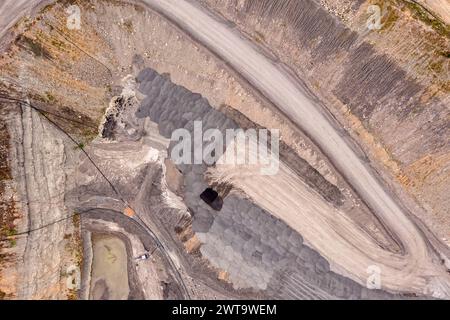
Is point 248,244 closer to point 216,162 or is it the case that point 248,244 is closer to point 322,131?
point 216,162

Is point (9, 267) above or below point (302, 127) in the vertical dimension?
below

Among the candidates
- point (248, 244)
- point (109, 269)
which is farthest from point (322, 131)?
point (109, 269)

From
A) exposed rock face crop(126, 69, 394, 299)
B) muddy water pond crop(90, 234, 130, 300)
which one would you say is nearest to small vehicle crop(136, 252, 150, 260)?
muddy water pond crop(90, 234, 130, 300)

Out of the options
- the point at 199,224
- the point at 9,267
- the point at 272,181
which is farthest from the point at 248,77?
the point at 9,267

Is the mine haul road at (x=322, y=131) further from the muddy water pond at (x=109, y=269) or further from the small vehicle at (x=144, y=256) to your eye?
the muddy water pond at (x=109, y=269)

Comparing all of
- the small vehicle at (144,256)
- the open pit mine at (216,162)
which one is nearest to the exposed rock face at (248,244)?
the open pit mine at (216,162)

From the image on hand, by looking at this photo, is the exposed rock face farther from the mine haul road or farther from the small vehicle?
the small vehicle
